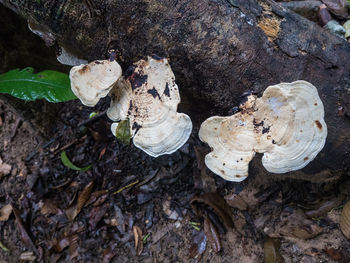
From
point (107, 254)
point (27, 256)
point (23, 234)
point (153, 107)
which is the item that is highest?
point (153, 107)

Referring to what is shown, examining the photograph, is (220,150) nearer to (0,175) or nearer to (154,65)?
(154,65)

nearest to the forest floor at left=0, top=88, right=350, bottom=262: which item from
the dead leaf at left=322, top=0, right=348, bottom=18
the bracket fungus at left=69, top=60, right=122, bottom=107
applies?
the bracket fungus at left=69, top=60, right=122, bottom=107

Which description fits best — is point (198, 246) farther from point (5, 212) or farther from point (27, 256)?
point (5, 212)

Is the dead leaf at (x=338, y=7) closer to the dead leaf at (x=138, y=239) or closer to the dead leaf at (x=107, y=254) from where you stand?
the dead leaf at (x=138, y=239)

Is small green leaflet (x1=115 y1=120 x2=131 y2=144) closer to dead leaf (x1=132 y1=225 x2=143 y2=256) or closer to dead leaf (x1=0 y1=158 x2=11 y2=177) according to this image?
dead leaf (x1=132 y1=225 x2=143 y2=256)

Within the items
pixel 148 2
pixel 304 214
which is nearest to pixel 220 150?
pixel 148 2

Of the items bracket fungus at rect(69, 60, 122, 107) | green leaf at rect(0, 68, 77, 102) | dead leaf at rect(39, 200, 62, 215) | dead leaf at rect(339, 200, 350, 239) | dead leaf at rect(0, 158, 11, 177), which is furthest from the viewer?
dead leaf at rect(0, 158, 11, 177)

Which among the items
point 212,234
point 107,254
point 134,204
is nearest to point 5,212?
point 107,254
